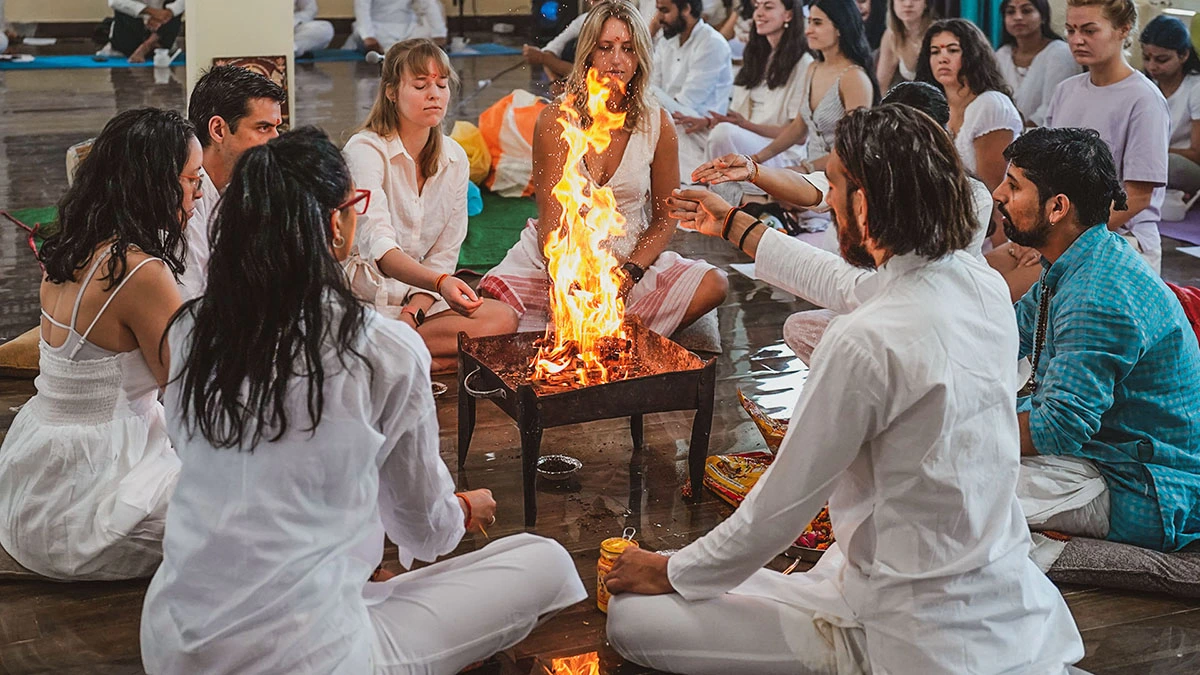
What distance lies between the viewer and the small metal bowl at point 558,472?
457 centimetres

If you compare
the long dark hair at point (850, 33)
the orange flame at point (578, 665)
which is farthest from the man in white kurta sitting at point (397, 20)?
the orange flame at point (578, 665)

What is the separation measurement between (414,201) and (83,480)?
2.16 metres

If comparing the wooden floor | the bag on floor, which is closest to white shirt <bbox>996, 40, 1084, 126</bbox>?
the wooden floor

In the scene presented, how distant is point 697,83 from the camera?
31.3ft

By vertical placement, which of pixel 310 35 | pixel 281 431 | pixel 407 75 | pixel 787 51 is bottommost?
pixel 310 35

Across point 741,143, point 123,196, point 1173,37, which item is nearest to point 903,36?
point 741,143

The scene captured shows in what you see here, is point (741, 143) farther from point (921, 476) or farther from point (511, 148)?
point (921, 476)

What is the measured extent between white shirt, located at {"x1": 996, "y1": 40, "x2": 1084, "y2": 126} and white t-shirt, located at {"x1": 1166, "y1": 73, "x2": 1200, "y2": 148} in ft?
2.13

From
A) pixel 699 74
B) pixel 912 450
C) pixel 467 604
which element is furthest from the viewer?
pixel 699 74

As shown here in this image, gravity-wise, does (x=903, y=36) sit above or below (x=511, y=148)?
above

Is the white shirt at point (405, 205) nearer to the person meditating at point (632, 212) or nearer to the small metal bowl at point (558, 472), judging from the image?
the person meditating at point (632, 212)

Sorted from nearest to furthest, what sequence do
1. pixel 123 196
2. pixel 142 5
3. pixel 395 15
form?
pixel 123 196, pixel 142 5, pixel 395 15

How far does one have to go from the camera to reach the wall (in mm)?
15823

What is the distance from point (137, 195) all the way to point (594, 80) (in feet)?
7.50
